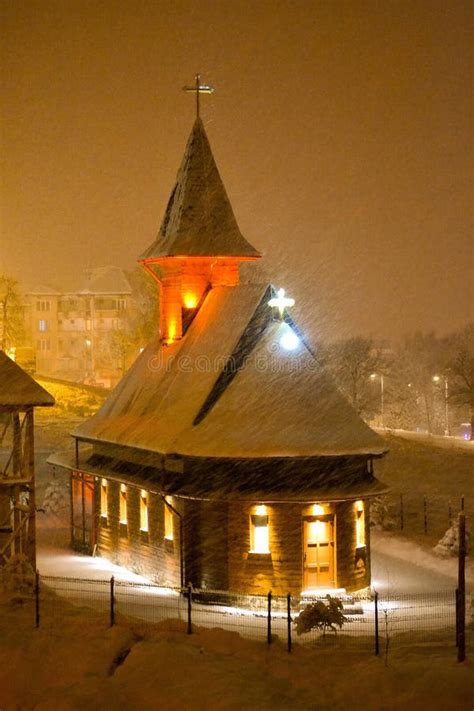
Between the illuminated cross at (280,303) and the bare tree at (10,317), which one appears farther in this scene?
the bare tree at (10,317)

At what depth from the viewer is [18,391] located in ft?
96.6

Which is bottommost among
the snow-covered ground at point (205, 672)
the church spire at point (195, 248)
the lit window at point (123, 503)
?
the snow-covered ground at point (205, 672)

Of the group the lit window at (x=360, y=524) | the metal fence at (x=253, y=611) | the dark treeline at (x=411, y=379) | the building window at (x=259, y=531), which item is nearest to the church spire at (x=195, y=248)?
the building window at (x=259, y=531)

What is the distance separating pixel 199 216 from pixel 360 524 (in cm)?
1289

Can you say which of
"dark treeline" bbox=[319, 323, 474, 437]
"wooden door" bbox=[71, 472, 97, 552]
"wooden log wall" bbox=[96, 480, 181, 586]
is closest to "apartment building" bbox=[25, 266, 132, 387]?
"dark treeline" bbox=[319, 323, 474, 437]

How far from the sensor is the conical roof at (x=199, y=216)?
1459 inches

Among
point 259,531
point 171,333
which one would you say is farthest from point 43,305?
point 259,531

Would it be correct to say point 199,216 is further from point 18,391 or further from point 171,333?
point 18,391

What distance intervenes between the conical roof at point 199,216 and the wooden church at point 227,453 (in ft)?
0.25

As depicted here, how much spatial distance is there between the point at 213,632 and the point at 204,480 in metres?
6.84

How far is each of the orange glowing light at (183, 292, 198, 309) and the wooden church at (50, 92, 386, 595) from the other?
5cm

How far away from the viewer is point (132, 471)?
111 ft

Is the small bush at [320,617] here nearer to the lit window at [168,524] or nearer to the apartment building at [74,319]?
the lit window at [168,524]

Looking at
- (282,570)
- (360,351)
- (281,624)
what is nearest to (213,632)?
(281,624)
